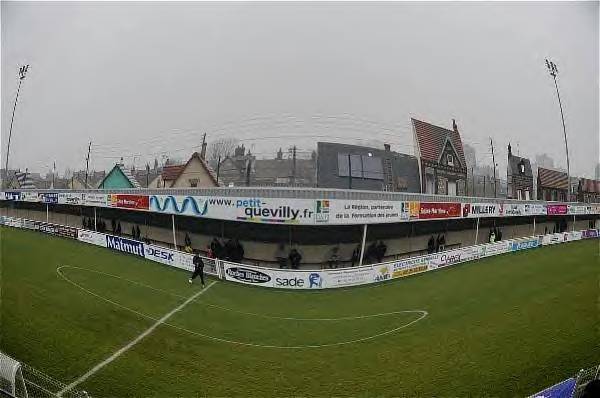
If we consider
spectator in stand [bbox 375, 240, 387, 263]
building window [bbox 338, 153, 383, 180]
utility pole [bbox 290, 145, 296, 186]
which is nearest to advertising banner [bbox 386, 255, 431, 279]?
spectator in stand [bbox 375, 240, 387, 263]

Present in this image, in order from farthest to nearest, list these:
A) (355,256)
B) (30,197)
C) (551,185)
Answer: (551,185)
(30,197)
(355,256)

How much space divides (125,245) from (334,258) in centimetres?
866

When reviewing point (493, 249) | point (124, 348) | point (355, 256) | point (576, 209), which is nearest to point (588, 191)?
point (576, 209)

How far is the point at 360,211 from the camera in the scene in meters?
10.6

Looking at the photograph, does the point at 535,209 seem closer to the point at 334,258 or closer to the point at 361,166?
the point at 361,166

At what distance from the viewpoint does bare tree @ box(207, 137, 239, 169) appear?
47.0ft

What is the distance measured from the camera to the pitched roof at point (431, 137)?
16.0 meters

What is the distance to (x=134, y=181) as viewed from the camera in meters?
18.3

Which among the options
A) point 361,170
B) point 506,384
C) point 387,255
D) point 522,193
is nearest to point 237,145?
point 361,170

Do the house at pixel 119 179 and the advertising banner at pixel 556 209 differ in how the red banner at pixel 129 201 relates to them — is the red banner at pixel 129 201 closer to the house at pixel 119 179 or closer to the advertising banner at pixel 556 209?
the house at pixel 119 179

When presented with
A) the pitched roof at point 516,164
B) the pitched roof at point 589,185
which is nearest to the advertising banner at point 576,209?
the pitched roof at point 589,185

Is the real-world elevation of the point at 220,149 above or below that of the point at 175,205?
above

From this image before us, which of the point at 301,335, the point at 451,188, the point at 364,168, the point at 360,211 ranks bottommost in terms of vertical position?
the point at 301,335

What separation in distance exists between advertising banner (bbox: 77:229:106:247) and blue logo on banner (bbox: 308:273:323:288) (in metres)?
10.5
